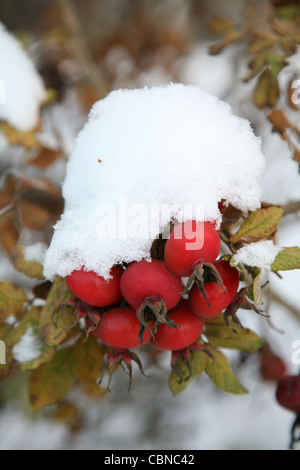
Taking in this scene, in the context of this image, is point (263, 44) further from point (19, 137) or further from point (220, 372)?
point (220, 372)

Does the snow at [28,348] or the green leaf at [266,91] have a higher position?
the green leaf at [266,91]

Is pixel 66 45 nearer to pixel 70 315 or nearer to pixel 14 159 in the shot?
pixel 14 159

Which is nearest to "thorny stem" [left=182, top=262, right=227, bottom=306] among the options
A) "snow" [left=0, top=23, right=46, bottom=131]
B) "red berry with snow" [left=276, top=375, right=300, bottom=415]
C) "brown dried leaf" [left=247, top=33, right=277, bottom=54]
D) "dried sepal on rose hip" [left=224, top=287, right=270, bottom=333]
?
"dried sepal on rose hip" [left=224, top=287, right=270, bottom=333]

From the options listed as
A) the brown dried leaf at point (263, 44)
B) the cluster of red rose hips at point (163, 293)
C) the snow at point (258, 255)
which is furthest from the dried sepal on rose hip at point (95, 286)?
the brown dried leaf at point (263, 44)

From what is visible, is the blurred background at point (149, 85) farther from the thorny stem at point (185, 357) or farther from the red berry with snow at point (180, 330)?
the red berry with snow at point (180, 330)

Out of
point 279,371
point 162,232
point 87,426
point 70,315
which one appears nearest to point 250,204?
point 162,232

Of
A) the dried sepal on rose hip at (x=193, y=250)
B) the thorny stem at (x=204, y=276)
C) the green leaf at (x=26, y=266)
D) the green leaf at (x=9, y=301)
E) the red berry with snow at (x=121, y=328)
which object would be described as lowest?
the green leaf at (x=9, y=301)

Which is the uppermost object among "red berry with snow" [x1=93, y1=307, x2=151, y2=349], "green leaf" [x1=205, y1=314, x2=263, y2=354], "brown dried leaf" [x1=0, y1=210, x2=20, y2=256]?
"red berry with snow" [x1=93, y1=307, x2=151, y2=349]

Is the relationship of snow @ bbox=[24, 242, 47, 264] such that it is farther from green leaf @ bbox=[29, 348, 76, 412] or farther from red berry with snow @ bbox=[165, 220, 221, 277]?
red berry with snow @ bbox=[165, 220, 221, 277]
